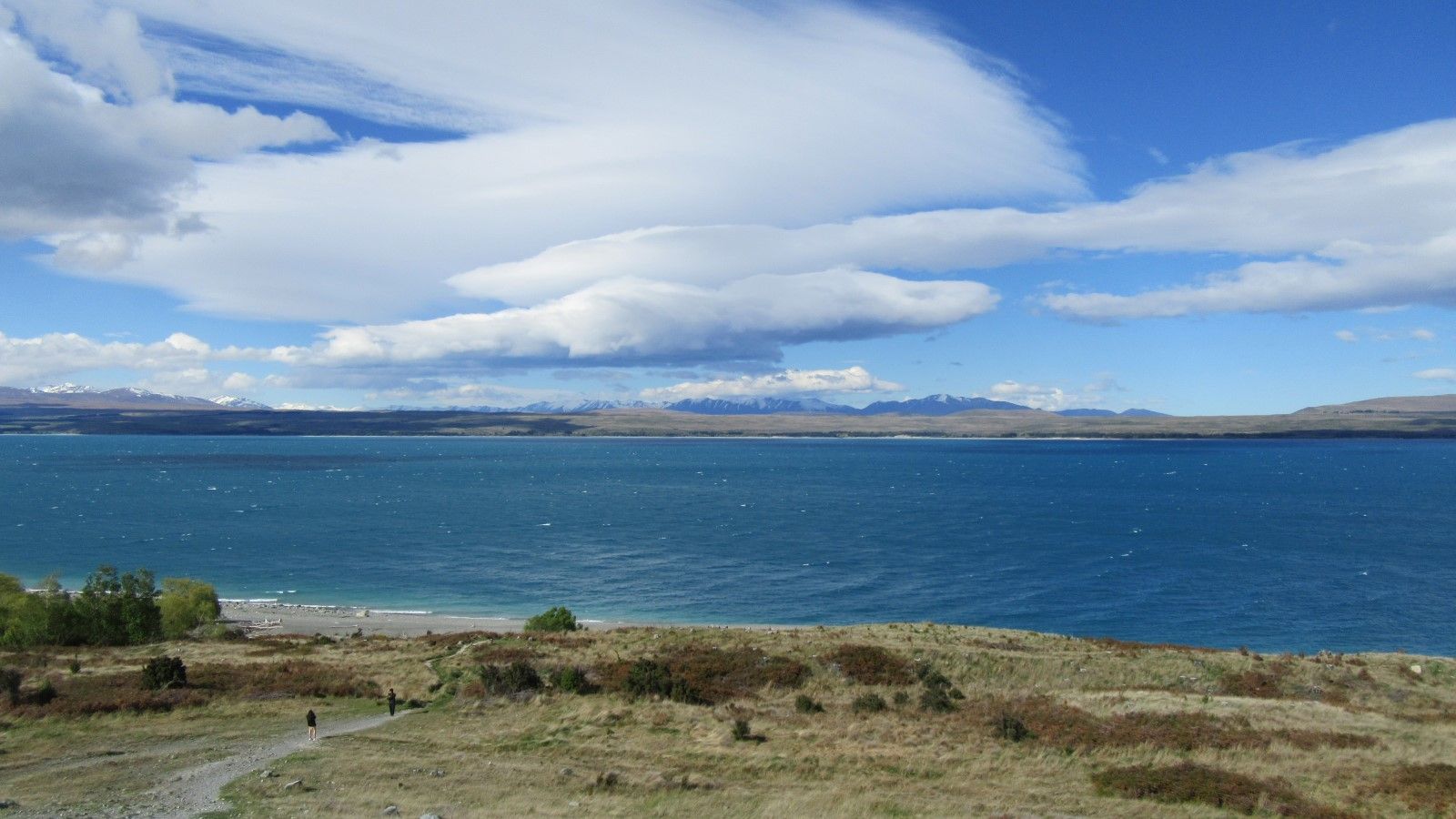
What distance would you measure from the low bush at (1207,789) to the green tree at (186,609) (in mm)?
54396

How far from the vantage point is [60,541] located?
107250mm

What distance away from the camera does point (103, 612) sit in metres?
52.8

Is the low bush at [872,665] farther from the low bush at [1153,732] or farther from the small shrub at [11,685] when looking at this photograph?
the small shrub at [11,685]

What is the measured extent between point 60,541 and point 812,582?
91.1 m

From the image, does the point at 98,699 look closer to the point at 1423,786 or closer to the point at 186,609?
the point at 186,609

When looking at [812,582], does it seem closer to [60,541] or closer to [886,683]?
[886,683]

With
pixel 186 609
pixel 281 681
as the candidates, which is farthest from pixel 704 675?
pixel 186 609

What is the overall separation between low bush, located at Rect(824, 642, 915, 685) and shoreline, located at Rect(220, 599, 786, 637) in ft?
67.6

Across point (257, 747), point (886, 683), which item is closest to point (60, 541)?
point (257, 747)

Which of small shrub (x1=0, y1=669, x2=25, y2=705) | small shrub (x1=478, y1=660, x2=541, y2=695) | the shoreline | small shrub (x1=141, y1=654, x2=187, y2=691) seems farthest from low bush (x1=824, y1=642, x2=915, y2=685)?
small shrub (x1=0, y1=669, x2=25, y2=705)

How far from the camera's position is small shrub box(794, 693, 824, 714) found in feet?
110

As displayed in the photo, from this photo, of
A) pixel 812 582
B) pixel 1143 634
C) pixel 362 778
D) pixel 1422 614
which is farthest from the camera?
pixel 812 582

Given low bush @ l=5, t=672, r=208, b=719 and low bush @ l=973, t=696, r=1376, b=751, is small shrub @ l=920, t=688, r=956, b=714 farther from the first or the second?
low bush @ l=5, t=672, r=208, b=719

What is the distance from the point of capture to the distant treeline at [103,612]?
50.5 meters
